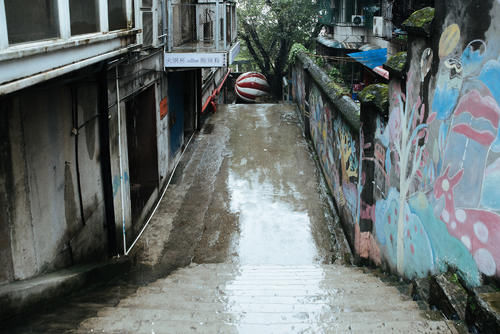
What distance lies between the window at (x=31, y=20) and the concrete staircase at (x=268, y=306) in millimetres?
2399

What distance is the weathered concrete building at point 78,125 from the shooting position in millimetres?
4277

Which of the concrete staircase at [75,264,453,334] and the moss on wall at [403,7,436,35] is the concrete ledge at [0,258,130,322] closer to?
the concrete staircase at [75,264,453,334]

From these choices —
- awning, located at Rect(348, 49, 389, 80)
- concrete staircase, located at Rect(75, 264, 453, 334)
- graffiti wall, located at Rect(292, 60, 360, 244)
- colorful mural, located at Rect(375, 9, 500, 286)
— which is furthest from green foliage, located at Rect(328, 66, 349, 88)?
concrete staircase, located at Rect(75, 264, 453, 334)

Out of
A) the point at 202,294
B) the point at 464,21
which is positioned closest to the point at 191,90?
the point at 202,294

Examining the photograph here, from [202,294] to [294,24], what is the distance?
21.3m

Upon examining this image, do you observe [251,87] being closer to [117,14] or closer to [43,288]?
[117,14]

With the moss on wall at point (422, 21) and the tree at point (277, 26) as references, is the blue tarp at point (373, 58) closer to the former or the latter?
the tree at point (277, 26)

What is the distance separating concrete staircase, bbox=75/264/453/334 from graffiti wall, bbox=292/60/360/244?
1872 millimetres

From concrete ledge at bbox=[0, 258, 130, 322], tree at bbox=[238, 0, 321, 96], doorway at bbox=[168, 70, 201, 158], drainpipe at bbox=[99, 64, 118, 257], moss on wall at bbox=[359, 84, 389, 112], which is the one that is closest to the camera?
concrete ledge at bbox=[0, 258, 130, 322]

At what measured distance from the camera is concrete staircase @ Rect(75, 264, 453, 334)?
4.18m

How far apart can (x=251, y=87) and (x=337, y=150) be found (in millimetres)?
14984

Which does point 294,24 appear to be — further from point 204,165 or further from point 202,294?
point 202,294

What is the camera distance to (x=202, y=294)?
559cm

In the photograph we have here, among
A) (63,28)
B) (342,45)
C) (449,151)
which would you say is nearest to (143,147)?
(63,28)
